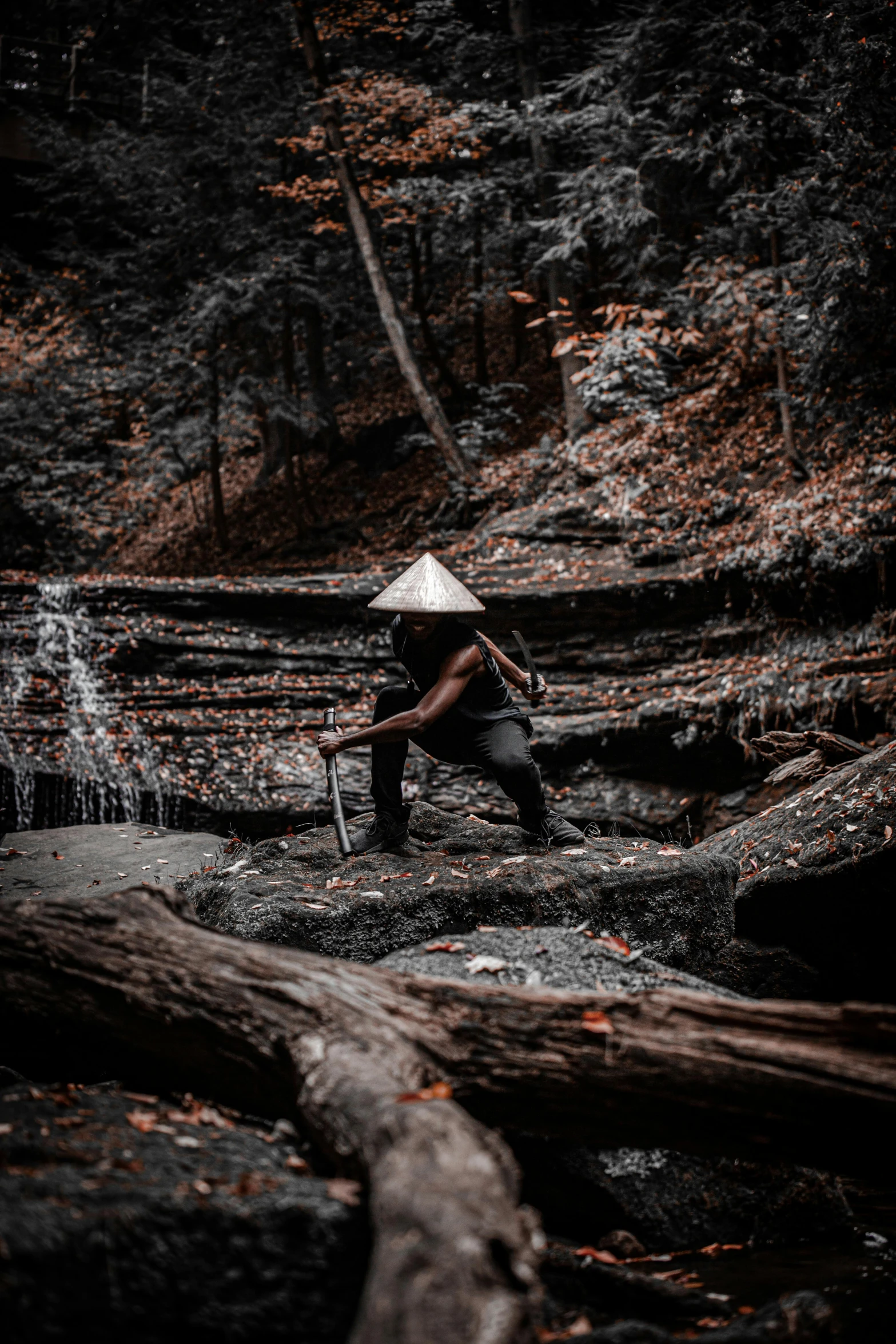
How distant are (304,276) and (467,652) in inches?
555

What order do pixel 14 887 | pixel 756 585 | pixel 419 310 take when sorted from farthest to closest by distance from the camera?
pixel 419 310, pixel 756 585, pixel 14 887

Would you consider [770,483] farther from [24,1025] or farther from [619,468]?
[24,1025]

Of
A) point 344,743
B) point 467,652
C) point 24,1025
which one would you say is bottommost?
point 24,1025

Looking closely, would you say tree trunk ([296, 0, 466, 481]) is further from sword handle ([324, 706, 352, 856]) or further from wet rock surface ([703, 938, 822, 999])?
wet rock surface ([703, 938, 822, 999])

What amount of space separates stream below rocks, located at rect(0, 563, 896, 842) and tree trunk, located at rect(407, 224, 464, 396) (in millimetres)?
8298

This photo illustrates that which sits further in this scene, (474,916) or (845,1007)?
(474,916)

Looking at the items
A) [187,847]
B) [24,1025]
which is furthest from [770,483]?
[24,1025]

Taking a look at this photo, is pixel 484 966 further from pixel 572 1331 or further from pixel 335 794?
pixel 335 794

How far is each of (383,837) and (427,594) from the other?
1586 millimetres

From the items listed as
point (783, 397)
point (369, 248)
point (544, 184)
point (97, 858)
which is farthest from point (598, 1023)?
point (544, 184)

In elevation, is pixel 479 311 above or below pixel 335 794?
above

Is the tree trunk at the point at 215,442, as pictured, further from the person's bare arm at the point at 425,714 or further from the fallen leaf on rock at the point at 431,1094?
the fallen leaf on rock at the point at 431,1094

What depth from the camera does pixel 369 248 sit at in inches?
593

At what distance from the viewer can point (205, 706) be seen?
420 inches
